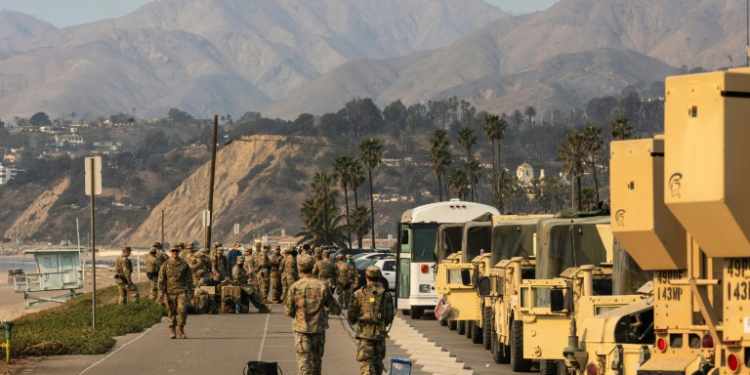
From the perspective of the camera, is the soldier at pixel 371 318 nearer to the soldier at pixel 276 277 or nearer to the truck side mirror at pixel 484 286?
the truck side mirror at pixel 484 286

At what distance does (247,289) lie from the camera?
36.4 metres

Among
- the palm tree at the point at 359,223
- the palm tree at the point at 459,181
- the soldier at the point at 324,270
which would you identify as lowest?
the palm tree at the point at 359,223

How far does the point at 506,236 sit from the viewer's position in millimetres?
25172

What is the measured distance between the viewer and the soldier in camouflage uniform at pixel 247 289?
3600cm

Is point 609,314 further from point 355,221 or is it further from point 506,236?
point 355,221

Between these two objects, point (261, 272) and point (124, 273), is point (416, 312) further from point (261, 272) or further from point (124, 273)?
point (124, 273)

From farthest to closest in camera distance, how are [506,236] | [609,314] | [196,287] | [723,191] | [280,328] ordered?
[196,287]
[280,328]
[506,236]
[609,314]
[723,191]

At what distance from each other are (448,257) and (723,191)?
22.8 meters

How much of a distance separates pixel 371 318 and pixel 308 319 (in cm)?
90

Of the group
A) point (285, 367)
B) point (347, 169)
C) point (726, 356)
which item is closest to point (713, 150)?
point (726, 356)

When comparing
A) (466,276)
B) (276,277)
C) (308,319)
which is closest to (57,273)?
(276,277)

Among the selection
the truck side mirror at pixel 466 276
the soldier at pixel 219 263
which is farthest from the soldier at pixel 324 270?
the truck side mirror at pixel 466 276

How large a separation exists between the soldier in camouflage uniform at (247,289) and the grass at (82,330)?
222cm

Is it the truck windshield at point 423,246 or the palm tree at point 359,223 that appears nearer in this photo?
the truck windshield at point 423,246
